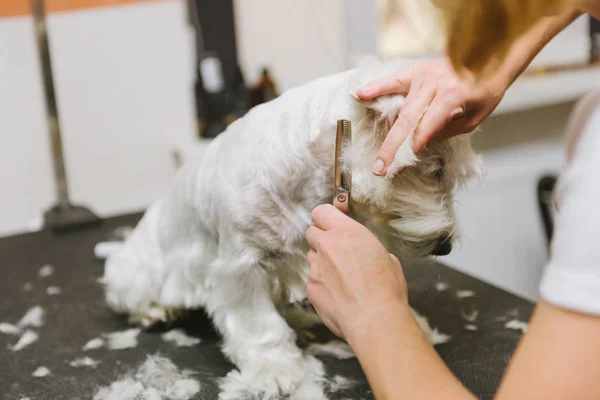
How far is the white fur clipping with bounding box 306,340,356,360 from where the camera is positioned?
114cm

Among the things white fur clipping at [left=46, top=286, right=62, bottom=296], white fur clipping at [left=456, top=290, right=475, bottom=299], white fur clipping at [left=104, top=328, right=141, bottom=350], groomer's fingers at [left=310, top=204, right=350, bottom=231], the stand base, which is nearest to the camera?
groomer's fingers at [left=310, top=204, right=350, bottom=231]

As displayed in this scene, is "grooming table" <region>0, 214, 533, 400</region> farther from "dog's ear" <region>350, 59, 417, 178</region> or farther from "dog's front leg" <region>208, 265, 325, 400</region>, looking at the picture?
"dog's ear" <region>350, 59, 417, 178</region>

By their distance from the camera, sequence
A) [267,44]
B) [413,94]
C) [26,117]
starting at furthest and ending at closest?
[267,44] < [26,117] < [413,94]

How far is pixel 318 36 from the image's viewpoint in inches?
84.4

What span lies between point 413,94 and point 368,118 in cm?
7

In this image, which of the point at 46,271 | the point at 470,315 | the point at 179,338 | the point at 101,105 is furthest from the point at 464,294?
the point at 101,105

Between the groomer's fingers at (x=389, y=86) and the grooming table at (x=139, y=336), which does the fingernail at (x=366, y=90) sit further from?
the grooming table at (x=139, y=336)

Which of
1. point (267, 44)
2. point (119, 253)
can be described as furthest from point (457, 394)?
point (267, 44)

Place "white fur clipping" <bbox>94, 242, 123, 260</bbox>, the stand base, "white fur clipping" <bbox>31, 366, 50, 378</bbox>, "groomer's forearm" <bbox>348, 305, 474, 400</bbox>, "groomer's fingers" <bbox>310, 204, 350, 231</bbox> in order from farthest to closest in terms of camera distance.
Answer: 1. the stand base
2. "white fur clipping" <bbox>94, 242, 123, 260</bbox>
3. "white fur clipping" <bbox>31, 366, 50, 378</bbox>
4. "groomer's fingers" <bbox>310, 204, 350, 231</bbox>
5. "groomer's forearm" <bbox>348, 305, 474, 400</bbox>

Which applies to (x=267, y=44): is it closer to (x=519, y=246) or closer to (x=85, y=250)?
(x=85, y=250)

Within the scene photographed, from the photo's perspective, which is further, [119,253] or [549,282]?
[119,253]

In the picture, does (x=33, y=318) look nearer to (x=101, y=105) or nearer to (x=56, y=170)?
(x=56, y=170)

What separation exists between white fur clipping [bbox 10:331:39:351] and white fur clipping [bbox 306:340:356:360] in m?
0.52

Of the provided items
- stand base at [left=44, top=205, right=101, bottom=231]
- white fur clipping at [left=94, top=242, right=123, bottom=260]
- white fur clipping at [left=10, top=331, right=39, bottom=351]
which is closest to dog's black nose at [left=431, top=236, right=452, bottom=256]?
white fur clipping at [left=10, top=331, right=39, bottom=351]
